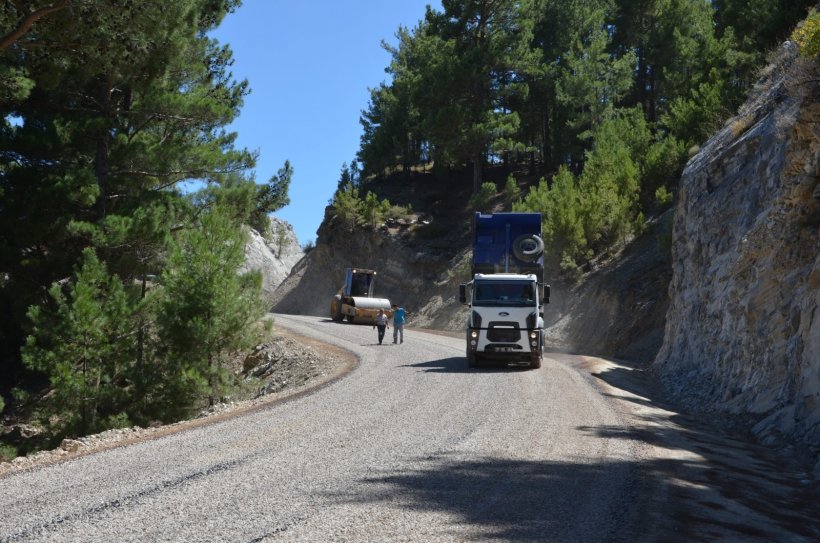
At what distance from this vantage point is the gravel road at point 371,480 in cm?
621

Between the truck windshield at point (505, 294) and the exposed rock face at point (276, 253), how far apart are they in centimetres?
6652

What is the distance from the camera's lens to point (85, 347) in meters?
20.4

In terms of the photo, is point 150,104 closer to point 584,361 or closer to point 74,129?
point 74,129

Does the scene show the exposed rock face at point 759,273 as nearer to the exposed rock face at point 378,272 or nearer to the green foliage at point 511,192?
the exposed rock face at point 378,272

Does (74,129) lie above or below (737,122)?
below

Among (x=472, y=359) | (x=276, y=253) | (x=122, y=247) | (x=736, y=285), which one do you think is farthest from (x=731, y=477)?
(x=276, y=253)

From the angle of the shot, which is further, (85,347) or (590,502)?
(85,347)

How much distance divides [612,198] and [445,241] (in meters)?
16.9

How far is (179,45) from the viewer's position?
20578mm

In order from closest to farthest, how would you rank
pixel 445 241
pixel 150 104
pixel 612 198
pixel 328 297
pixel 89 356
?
pixel 89 356 → pixel 150 104 → pixel 612 198 → pixel 445 241 → pixel 328 297

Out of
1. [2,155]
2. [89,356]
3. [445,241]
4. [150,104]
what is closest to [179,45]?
[150,104]

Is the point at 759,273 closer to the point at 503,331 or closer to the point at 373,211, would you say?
the point at 503,331

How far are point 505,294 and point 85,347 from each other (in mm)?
12161

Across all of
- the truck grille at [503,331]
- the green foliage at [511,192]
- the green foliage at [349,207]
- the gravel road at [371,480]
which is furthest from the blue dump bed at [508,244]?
the green foliage at [349,207]
